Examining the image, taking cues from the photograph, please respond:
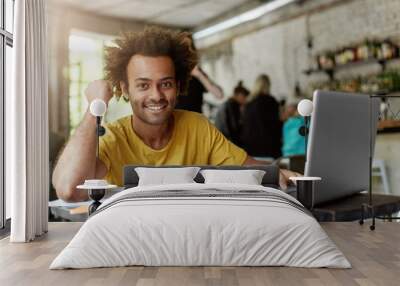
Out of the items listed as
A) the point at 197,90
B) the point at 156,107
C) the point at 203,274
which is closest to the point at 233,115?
the point at 197,90

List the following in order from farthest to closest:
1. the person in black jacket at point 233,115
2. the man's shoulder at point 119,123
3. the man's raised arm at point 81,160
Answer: the person in black jacket at point 233,115 < the man's shoulder at point 119,123 < the man's raised arm at point 81,160

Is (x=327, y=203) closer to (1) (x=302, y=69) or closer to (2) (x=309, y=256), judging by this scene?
(2) (x=309, y=256)

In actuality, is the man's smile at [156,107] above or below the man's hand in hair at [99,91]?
below

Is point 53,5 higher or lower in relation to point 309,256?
higher

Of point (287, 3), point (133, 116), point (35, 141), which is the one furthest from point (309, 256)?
point (287, 3)

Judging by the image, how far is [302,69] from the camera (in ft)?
23.9

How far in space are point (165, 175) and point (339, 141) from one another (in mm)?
1696

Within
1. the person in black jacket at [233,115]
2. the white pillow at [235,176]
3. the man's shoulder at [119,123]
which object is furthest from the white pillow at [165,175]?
the person in black jacket at [233,115]

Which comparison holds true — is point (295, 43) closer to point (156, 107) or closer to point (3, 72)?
point (156, 107)

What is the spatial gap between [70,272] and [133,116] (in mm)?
2851

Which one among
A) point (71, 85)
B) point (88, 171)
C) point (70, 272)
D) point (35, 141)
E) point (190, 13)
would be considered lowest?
point (70, 272)

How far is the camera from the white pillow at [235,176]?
5.42 m

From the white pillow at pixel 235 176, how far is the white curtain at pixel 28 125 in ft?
5.20

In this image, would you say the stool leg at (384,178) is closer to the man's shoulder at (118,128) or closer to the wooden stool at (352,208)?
the wooden stool at (352,208)
